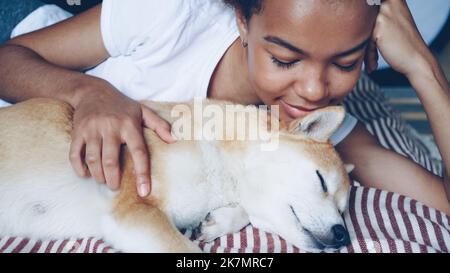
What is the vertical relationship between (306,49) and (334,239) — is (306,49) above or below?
above

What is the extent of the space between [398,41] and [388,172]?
0.43m

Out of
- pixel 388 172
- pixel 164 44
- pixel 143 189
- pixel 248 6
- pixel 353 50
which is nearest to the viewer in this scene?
pixel 143 189

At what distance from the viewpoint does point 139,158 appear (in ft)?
3.15

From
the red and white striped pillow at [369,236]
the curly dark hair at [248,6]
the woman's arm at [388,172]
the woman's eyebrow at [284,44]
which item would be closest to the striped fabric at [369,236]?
the red and white striped pillow at [369,236]

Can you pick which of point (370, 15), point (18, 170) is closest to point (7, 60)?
point (18, 170)

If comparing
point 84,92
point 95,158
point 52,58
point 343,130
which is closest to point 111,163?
point 95,158

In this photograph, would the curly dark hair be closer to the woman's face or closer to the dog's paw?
the woman's face

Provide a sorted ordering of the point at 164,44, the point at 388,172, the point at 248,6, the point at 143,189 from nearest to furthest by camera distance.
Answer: the point at 143,189 < the point at 248,6 < the point at 164,44 < the point at 388,172

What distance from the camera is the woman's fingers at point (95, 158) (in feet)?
3.18

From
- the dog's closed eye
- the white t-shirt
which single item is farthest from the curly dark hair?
the dog's closed eye

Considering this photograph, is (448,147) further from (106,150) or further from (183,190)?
(106,150)

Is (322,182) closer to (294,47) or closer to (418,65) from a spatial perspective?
(294,47)

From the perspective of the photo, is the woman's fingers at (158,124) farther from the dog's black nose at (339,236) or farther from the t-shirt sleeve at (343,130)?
the t-shirt sleeve at (343,130)

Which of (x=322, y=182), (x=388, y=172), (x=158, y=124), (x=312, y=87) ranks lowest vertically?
(x=388, y=172)
